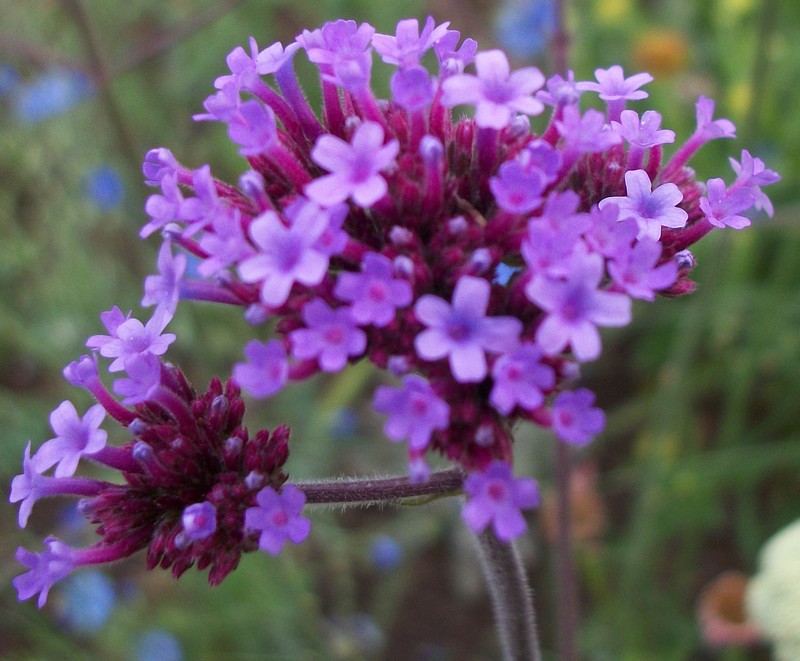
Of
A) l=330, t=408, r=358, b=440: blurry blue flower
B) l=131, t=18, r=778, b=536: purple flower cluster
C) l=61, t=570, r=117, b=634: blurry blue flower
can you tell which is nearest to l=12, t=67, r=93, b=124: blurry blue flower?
l=330, t=408, r=358, b=440: blurry blue flower

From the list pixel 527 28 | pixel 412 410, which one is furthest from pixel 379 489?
pixel 527 28

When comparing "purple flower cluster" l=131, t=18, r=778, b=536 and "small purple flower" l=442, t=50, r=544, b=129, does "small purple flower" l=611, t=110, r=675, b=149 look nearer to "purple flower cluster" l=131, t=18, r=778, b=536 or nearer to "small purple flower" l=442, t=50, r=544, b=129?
"purple flower cluster" l=131, t=18, r=778, b=536

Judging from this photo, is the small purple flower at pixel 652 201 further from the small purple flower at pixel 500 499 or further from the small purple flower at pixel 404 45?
the small purple flower at pixel 500 499

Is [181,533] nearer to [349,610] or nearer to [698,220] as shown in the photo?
[698,220]

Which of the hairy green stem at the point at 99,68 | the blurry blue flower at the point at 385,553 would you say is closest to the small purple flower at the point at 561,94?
the hairy green stem at the point at 99,68

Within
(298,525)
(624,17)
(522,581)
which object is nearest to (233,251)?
(298,525)
